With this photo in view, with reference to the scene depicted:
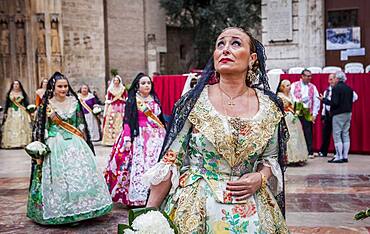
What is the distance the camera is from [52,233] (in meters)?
5.66

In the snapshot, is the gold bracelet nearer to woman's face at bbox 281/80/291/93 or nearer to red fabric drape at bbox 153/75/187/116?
woman's face at bbox 281/80/291/93

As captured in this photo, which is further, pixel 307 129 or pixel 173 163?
pixel 307 129

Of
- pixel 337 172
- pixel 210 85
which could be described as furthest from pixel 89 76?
pixel 210 85

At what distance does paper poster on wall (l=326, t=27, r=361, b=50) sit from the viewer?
13195mm

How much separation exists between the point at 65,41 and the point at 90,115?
6711 mm

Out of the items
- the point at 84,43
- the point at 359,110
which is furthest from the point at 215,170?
the point at 84,43

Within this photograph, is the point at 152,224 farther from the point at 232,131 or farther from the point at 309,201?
the point at 309,201

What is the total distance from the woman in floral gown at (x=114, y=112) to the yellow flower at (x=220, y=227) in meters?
11.3

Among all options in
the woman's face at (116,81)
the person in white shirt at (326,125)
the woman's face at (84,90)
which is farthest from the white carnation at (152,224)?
the woman's face at (84,90)

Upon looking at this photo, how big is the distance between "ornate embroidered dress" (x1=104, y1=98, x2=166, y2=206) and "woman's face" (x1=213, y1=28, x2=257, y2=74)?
4.04 m

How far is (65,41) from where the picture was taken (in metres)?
20.4

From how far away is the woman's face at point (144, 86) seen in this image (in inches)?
267

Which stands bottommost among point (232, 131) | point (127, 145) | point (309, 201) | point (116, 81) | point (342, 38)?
point (309, 201)

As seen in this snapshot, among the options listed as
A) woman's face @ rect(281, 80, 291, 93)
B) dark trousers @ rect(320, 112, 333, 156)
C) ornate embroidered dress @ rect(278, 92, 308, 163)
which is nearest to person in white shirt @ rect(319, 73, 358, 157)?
dark trousers @ rect(320, 112, 333, 156)
